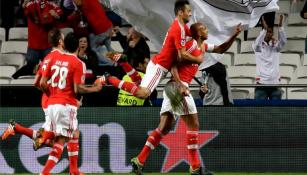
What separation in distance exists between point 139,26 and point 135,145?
1802 mm

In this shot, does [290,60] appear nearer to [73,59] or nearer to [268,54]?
[268,54]

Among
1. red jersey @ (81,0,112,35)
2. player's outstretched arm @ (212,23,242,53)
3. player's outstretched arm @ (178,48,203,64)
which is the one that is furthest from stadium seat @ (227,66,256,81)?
player's outstretched arm @ (178,48,203,64)

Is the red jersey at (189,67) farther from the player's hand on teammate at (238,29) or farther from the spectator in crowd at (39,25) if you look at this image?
the spectator in crowd at (39,25)

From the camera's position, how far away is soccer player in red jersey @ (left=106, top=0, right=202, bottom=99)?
14840 mm

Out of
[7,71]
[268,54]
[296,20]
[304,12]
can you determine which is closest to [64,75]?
[268,54]

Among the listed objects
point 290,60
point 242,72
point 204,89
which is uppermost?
point 204,89

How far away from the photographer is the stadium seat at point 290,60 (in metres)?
20.2

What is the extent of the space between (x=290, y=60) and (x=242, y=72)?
96cm

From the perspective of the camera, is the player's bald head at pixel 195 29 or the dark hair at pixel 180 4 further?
the player's bald head at pixel 195 29

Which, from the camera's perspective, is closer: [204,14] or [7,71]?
[204,14]

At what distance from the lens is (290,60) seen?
2031cm

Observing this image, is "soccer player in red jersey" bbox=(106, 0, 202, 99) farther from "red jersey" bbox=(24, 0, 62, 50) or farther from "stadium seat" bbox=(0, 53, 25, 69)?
"stadium seat" bbox=(0, 53, 25, 69)

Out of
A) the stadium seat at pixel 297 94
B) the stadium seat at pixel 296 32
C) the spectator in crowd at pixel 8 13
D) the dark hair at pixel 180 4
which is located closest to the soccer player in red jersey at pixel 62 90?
the dark hair at pixel 180 4

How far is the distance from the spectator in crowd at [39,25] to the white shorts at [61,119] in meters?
4.22
